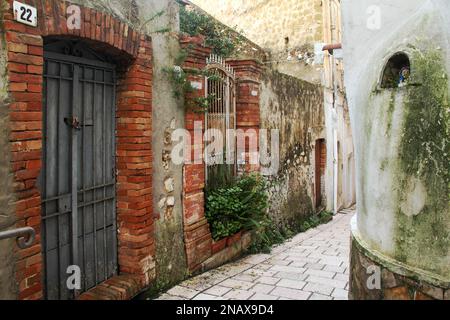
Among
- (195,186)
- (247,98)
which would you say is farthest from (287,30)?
(195,186)

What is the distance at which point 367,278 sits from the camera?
296 cm

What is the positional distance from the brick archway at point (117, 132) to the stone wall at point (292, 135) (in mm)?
3323

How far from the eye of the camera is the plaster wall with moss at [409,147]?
2533 mm

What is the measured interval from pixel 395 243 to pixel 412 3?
A: 194 cm

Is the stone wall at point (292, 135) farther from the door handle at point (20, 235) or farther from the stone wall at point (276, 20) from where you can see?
the door handle at point (20, 235)

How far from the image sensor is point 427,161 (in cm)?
256

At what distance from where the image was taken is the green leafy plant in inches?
196

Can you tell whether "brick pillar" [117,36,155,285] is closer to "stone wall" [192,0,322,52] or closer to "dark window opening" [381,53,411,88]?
"dark window opening" [381,53,411,88]

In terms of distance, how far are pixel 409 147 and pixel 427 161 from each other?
0.15 meters

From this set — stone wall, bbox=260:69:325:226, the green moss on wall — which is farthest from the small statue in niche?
stone wall, bbox=260:69:325:226

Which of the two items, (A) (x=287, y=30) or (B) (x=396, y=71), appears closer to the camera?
(B) (x=396, y=71)

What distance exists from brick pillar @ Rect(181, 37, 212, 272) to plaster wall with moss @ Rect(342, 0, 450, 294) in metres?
2.08

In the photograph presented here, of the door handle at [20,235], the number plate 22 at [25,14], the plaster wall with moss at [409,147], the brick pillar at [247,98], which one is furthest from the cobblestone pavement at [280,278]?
the number plate 22 at [25,14]

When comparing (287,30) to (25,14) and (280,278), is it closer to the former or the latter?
(280,278)
